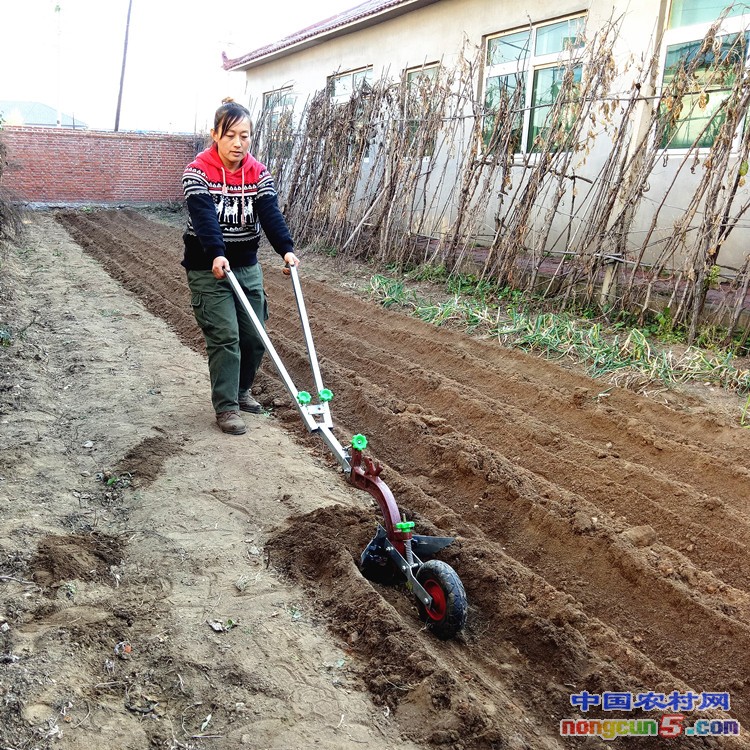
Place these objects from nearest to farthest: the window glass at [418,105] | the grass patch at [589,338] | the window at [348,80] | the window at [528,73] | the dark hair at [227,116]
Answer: the dark hair at [227,116] → the grass patch at [589,338] → the window at [528,73] → the window glass at [418,105] → the window at [348,80]

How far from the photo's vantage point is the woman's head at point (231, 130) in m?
3.85

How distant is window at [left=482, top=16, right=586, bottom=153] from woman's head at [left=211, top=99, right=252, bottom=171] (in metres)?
4.75

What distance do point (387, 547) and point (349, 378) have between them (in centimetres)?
271

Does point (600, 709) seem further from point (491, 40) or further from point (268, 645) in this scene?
point (491, 40)

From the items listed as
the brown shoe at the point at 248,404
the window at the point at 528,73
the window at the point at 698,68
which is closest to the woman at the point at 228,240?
the brown shoe at the point at 248,404

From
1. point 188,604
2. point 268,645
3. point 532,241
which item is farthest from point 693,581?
point 532,241

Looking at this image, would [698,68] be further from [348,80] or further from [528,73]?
[348,80]

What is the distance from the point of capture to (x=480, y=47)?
34.2ft

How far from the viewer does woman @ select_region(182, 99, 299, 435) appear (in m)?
3.95

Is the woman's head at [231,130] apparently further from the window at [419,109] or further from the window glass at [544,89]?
the window glass at [544,89]

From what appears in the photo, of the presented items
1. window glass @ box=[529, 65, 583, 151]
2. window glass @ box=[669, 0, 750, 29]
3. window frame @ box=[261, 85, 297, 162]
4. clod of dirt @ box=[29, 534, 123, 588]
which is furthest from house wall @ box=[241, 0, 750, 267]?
clod of dirt @ box=[29, 534, 123, 588]

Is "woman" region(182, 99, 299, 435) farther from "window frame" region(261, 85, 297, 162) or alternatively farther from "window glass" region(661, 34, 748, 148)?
"window frame" region(261, 85, 297, 162)

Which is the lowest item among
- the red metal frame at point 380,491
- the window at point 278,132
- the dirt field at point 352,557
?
the dirt field at point 352,557

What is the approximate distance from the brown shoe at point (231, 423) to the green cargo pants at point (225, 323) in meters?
0.04
